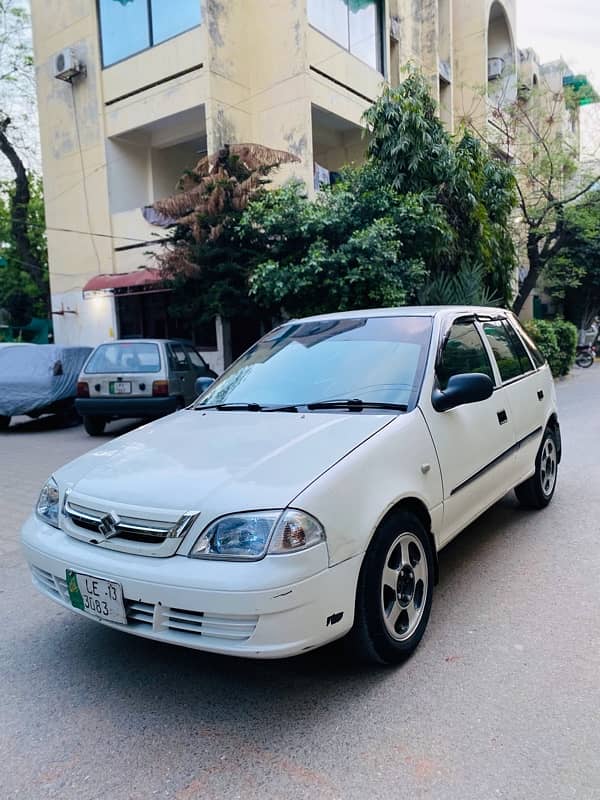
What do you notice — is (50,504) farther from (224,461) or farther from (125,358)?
(125,358)

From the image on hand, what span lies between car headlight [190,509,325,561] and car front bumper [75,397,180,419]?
22.5ft

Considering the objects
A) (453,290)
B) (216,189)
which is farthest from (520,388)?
(216,189)

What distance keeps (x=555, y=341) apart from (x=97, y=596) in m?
15.9

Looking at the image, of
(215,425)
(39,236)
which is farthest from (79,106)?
(215,425)

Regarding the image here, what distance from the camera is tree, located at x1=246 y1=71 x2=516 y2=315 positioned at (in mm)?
10617

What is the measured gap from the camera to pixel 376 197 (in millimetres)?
10969

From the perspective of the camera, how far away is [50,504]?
122 inches

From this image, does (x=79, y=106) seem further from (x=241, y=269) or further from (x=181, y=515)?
(x=181, y=515)

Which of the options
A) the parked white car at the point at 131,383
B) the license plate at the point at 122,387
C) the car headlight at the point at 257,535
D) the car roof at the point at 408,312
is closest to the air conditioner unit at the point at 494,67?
the parked white car at the point at 131,383

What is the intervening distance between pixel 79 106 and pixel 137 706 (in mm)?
19132

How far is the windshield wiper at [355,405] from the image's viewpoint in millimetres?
3256

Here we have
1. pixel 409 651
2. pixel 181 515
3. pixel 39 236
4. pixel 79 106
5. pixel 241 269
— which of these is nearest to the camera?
pixel 181 515

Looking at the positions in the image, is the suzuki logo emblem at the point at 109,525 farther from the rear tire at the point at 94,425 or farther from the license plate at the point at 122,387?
the rear tire at the point at 94,425

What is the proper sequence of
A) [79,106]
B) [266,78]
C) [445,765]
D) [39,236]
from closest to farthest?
1. [445,765]
2. [266,78]
3. [79,106]
4. [39,236]
